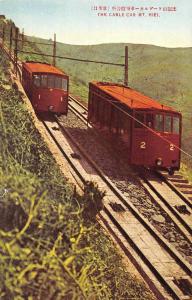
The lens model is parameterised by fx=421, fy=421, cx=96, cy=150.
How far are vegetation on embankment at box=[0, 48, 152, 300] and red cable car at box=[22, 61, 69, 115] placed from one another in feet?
38.7

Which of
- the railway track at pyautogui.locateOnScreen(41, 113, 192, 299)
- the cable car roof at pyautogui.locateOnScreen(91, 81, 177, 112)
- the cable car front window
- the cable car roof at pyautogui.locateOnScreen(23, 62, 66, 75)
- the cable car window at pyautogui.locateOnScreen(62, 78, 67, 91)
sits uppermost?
the cable car roof at pyautogui.locateOnScreen(23, 62, 66, 75)

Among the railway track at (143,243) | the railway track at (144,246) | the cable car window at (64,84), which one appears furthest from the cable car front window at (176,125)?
the cable car window at (64,84)

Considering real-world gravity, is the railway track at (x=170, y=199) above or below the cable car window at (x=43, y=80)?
below

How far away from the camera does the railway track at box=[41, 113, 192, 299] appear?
10.6 m

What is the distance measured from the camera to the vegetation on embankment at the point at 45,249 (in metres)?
7.02

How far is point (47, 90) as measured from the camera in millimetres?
22734

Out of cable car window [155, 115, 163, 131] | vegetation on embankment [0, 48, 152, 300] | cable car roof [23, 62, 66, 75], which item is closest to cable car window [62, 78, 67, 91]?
cable car roof [23, 62, 66, 75]

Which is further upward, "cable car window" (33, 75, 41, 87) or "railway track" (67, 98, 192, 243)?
"cable car window" (33, 75, 41, 87)

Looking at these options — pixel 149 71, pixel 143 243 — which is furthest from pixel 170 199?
pixel 149 71

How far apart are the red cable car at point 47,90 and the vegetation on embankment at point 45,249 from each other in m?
11.8

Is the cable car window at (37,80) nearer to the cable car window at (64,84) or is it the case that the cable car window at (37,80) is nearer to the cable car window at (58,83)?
the cable car window at (58,83)

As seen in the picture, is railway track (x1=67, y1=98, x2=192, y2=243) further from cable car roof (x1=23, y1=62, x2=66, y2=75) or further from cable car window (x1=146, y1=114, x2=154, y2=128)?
cable car roof (x1=23, y1=62, x2=66, y2=75)

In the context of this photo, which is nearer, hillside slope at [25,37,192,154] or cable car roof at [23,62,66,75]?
cable car roof at [23,62,66,75]

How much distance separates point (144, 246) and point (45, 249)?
16.8ft
